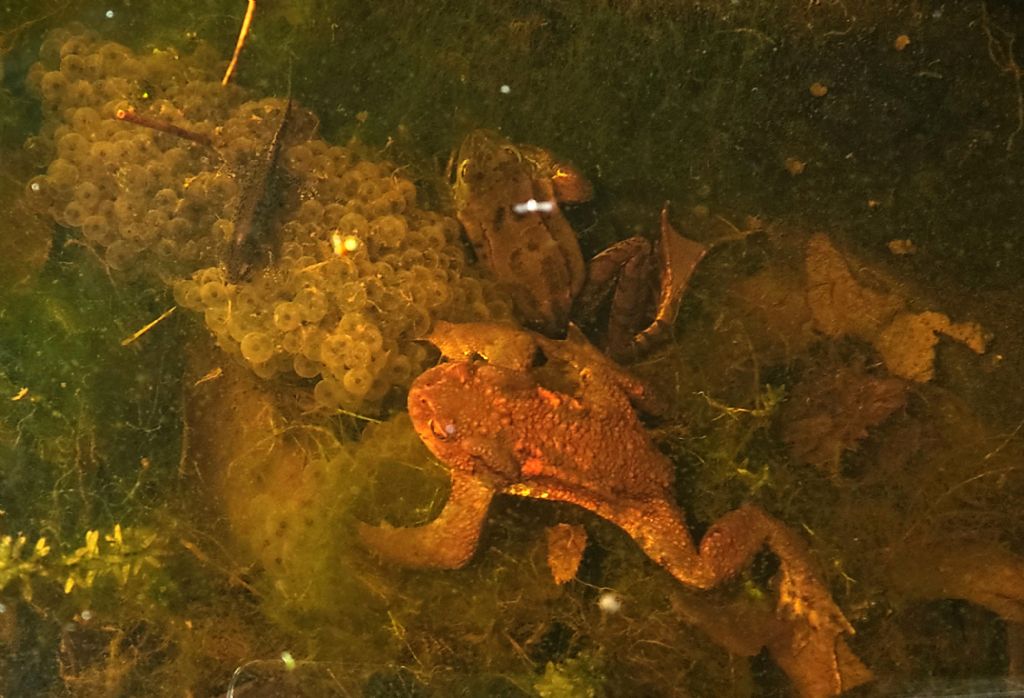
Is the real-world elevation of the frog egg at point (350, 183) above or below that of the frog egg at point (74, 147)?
above

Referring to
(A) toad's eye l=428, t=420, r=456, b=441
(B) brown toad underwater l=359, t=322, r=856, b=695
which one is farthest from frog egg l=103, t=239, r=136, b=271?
(A) toad's eye l=428, t=420, r=456, b=441

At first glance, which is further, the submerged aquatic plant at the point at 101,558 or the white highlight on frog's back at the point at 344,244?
the submerged aquatic plant at the point at 101,558

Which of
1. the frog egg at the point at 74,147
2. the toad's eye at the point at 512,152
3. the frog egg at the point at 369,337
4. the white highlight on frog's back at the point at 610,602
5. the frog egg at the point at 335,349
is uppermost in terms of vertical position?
the toad's eye at the point at 512,152

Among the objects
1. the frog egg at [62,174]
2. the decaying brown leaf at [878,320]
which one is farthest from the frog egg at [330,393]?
the decaying brown leaf at [878,320]

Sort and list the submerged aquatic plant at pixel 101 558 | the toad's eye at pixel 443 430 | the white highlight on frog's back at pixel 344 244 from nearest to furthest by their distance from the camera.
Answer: the toad's eye at pixel 443 430 < the white highlight on frog's back at pixel 344 244 < the submerged aquatic plant at pixel 101 558

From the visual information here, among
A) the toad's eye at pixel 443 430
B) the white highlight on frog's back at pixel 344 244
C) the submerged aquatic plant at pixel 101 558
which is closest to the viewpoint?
the toad's eye at pixel 443 430

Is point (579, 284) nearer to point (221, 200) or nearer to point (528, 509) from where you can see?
point (528, 509)

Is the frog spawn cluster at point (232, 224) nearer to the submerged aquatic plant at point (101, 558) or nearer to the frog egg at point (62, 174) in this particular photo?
the frog egg at point (62, 174)
